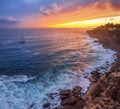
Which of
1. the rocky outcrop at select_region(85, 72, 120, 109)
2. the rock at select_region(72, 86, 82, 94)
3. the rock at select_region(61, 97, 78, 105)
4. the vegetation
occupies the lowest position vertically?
the rock at select_region(61, 97, 78, 105)

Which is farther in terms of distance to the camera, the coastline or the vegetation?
the vegetation

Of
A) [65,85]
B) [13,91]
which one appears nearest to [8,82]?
[13,91]

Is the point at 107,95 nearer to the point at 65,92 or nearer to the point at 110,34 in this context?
the point at 65,92

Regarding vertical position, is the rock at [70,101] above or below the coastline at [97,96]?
below

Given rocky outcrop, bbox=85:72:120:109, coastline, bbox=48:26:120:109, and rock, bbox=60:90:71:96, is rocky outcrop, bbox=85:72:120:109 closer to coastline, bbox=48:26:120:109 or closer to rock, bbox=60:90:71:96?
coastline, bbox=48:26:120:109

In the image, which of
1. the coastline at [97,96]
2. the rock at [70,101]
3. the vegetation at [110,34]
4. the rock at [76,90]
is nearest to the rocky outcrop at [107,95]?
the coastline at [97,96]

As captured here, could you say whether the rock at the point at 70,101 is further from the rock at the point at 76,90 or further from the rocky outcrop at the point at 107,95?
the rocky outcrop at the point at 107,95

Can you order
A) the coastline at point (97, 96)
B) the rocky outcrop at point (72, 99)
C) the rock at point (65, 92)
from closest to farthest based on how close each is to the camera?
the coastline at point (97, 96) < the rocky outcrop at point (72, 99) < the rock at point (65, 92)

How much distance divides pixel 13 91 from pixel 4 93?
153 centimetres

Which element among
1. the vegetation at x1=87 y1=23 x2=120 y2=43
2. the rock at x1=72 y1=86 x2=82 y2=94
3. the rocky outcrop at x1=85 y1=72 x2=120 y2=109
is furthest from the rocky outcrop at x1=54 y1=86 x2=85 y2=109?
the vegetation at x1=87 y1=23 x2=120 y2=43

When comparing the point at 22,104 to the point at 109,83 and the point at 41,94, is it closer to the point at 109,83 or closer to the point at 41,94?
the point at 41,94

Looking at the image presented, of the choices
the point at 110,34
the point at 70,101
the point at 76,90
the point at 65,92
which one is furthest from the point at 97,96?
the point at 110,34

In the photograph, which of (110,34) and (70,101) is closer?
(70,101)

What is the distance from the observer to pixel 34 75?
3688 cm
